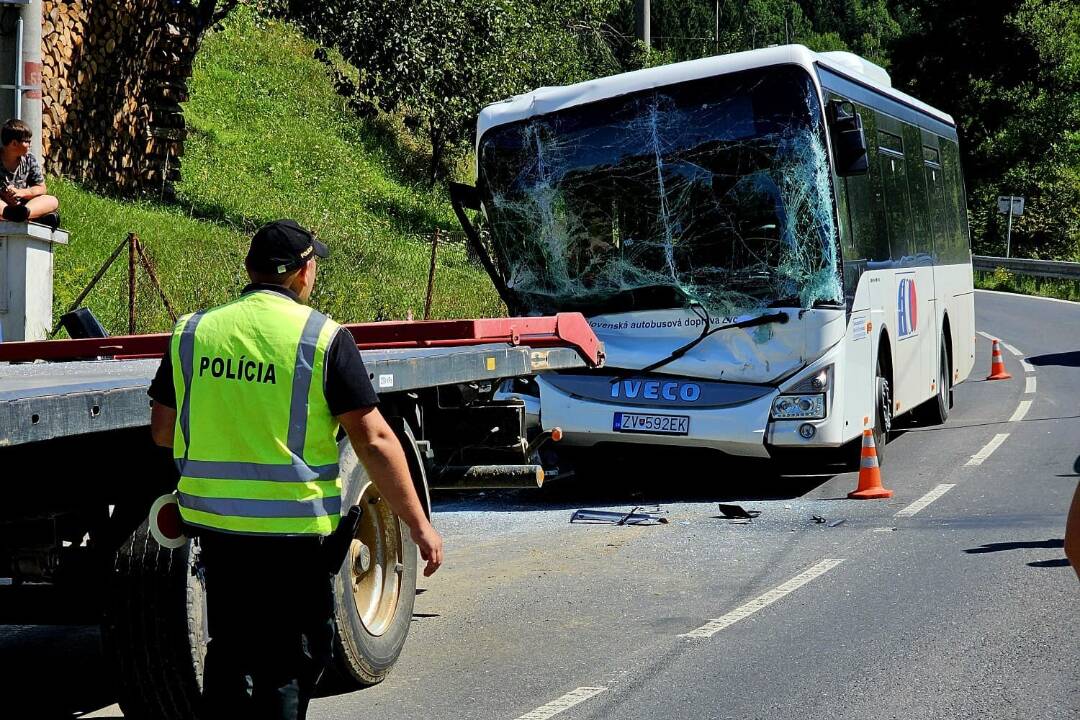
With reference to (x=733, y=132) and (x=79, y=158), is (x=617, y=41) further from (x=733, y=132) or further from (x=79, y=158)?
(x=733, y=132)

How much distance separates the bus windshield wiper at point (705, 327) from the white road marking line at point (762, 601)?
96.5 inches

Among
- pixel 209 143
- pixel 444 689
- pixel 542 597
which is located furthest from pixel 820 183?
pixel 209 143

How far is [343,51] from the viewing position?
19.9 m

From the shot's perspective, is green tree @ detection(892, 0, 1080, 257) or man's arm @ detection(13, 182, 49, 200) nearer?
man's arm @ detection(13, 182, 49, 200)

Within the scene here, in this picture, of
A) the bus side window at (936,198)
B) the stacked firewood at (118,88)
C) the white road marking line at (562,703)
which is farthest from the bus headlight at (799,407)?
the stacked firewood at (118,88)

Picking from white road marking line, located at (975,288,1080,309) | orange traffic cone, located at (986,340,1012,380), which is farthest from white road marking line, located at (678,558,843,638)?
white road marking line, located at (975,288,1080,309)

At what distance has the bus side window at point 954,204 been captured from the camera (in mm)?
16016

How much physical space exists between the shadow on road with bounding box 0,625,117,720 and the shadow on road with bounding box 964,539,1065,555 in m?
5.08

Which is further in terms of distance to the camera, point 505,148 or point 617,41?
point 617,41

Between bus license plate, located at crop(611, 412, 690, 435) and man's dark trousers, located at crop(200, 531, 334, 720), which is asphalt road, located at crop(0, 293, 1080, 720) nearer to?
bus license plate, located at crop(611, 412, 690, 435)

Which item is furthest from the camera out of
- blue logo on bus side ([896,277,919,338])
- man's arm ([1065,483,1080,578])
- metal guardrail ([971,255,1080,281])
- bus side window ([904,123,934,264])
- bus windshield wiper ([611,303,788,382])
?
metal guardrail ([971,255,1080,281])

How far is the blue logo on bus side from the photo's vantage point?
12.7 metres

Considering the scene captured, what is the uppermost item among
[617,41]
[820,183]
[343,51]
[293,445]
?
[617,41]

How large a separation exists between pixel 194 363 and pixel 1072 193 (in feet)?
176
